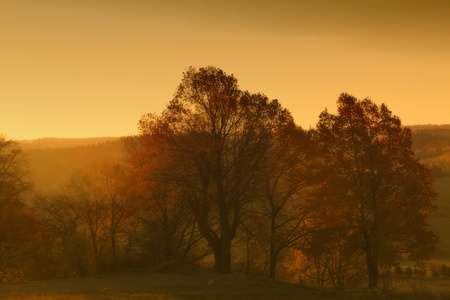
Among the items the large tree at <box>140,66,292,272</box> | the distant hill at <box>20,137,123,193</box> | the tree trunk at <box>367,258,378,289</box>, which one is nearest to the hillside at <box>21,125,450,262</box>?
the distant hill at <box>20,137,123,193</box>

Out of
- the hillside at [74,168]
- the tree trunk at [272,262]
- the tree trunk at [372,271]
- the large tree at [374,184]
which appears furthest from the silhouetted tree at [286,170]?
the hillside at [74,168]

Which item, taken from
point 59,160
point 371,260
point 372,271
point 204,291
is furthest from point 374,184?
point 59,160

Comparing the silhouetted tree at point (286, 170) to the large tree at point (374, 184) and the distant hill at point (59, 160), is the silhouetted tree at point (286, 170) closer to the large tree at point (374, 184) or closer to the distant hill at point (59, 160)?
the large tree at point (374, 184)

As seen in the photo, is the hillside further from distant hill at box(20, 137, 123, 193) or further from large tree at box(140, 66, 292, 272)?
large tree at box(140, 66, 292, 272)

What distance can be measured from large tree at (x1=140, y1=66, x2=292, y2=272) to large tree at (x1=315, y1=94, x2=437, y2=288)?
4677mm

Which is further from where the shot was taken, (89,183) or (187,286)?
(89,183)

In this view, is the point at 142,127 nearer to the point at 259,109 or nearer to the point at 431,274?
the point at 259,109

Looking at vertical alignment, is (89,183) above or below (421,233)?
above

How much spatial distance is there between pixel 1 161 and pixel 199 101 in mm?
21190

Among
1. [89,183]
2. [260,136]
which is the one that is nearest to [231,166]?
[260,136]

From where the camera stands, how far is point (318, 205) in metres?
30.6

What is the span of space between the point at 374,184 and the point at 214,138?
442 inches

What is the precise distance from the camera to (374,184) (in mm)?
29531

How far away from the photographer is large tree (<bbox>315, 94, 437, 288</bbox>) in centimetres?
2845
